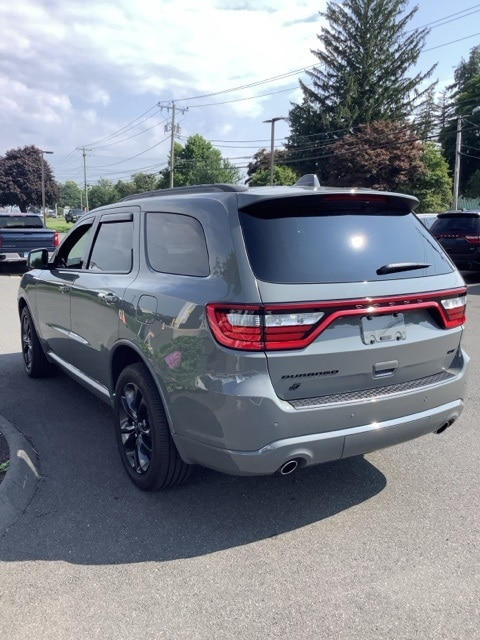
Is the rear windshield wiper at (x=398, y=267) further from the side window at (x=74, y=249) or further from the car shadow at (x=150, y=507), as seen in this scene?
the side window at (x=74, y=249)

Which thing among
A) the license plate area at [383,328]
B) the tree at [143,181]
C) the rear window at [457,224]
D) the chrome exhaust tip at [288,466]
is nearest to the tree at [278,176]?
the rear window at [457,224]

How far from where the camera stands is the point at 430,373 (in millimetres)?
3322

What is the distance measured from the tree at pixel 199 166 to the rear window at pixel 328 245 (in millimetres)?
64795

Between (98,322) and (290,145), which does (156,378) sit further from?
(290,145)

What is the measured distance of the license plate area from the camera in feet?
9.66

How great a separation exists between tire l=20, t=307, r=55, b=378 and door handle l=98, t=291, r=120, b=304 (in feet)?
7.15

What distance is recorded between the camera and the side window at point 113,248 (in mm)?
3932

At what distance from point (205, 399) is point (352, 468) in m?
1.54

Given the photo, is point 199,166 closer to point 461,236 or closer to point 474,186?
point 474,186

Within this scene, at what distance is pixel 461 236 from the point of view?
14.6m

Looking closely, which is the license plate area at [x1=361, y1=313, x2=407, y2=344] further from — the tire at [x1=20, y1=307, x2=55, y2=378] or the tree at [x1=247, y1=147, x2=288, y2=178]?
the tree at [x1=247, y1=147, x2=288, y2=178]

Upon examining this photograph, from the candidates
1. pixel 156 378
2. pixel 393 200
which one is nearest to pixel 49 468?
pixel 156 378

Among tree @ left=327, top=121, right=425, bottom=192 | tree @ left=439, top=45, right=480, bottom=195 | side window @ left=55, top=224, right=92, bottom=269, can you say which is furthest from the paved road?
tree @ left=439, top=45, right=480, bottom=195

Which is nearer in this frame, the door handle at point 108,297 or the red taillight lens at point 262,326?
the red taillight lens at point 262,326
